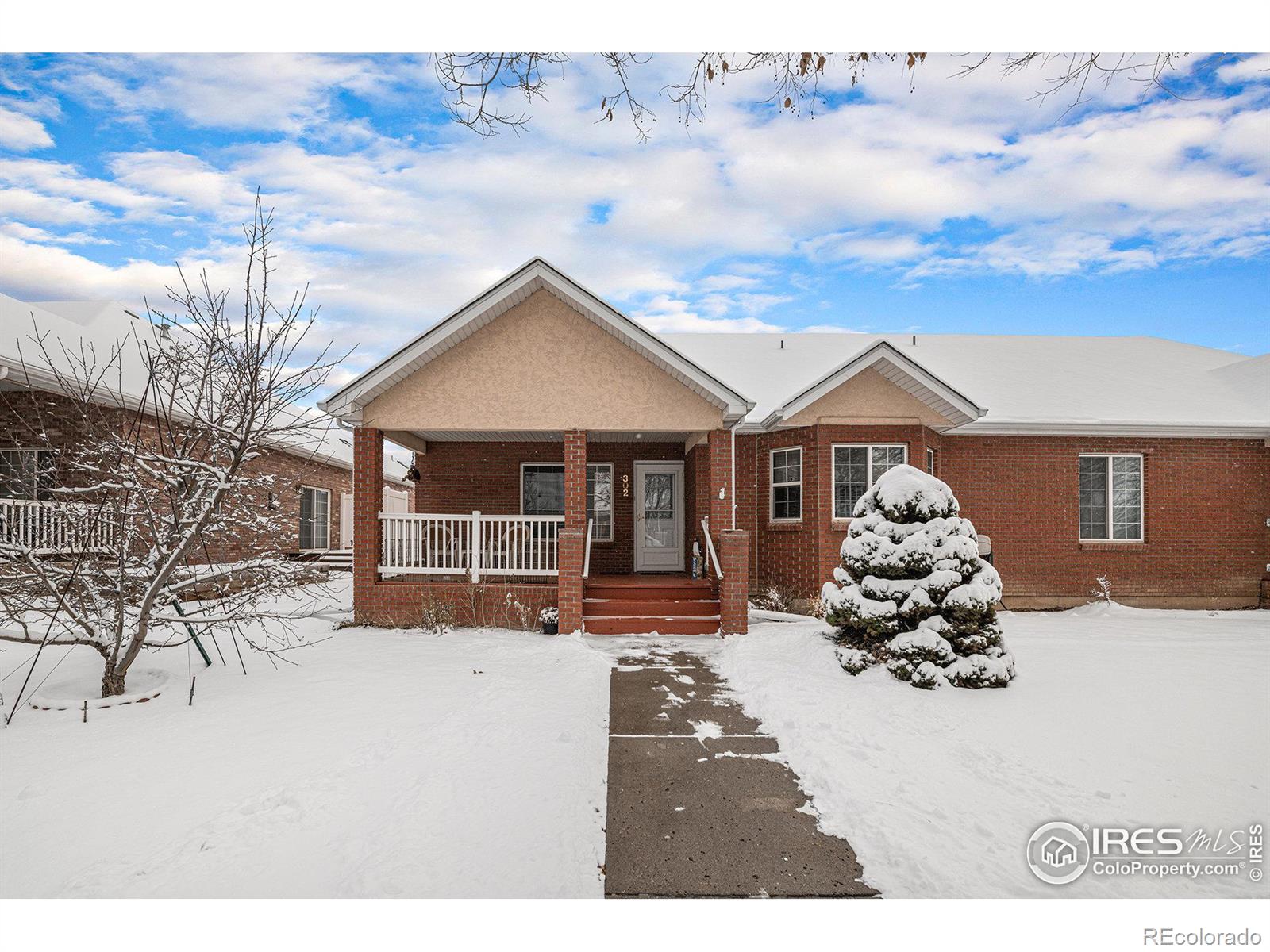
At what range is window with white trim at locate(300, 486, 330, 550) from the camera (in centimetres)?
1744

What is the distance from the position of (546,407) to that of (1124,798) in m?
8.08

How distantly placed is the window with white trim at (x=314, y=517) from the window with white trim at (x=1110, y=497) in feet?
64.2

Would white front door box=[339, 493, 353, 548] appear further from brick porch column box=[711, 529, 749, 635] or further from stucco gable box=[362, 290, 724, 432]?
brick porch column box=[711, 529, 749, 635]

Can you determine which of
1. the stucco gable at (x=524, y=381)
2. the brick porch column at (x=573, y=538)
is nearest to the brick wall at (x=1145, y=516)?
the stucco gable at (x=524, y=381)

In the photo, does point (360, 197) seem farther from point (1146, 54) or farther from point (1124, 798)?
point (1124, 798)

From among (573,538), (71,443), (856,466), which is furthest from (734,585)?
(71,443)

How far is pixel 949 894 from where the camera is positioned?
303 centimetres

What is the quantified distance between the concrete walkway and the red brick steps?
3.03 metres

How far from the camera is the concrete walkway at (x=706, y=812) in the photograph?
3111mm

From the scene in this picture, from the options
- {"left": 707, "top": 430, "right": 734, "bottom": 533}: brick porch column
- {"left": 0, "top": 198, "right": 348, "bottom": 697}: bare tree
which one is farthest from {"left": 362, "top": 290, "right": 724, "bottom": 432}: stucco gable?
{"left": 0, "top": 198, "right": 348, "bottom": 697}: bare tree
